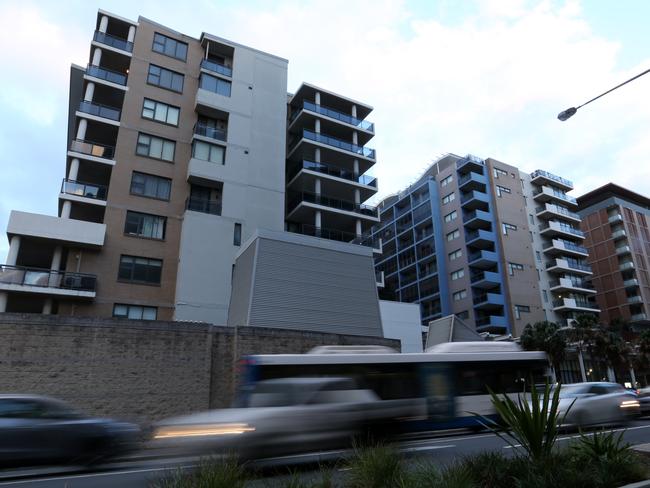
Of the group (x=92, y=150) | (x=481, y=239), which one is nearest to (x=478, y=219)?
(x=481, y=239)

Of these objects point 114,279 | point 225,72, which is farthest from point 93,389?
point 225,72

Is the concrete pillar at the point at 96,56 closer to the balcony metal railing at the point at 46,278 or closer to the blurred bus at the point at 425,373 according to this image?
the balcony metal railing at the point at 46,278

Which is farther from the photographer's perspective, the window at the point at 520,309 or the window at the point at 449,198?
the window at the point at 449,198

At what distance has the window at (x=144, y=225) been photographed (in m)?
31.3

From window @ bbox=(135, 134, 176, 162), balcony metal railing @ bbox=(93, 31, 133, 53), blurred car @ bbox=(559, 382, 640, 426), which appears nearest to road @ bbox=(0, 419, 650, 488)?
blurred car @ bbox=(559, 382, 640, 426)

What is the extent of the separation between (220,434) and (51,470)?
220 inches

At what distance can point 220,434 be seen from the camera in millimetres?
8766

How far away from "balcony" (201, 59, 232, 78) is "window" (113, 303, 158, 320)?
19.6 meters

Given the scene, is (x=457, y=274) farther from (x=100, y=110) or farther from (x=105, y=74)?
(x=105, y=74)

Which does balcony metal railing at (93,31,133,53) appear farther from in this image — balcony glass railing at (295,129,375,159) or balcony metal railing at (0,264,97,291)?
balcony metal railing at (0,264,97,291)

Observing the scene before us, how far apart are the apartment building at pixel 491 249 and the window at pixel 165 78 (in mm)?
40284

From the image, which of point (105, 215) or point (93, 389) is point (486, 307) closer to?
point (105, 215)

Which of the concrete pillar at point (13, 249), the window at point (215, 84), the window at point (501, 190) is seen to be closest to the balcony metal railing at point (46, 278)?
the concrete pillar at point (13, 249)

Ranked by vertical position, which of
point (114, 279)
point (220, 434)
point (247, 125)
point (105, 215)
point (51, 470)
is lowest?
point (51, 470)
